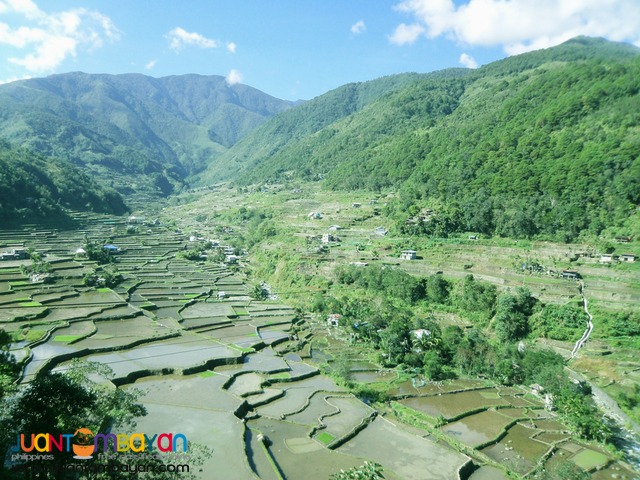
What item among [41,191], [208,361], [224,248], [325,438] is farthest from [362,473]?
[41,191]

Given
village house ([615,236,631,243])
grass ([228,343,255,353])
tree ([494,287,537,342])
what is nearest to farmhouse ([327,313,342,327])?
grass ([228,343,255,353])

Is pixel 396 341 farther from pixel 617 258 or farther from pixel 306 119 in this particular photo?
pixel 306 119

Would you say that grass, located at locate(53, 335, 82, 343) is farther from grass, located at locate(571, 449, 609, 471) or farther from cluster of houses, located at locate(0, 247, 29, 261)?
grass, located at locate(571, 449, 609, 471)

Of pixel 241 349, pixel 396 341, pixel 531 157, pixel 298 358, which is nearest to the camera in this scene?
pixel 241 349

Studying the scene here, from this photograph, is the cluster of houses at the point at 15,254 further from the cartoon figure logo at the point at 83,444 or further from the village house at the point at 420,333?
the village house at the point at 420,333

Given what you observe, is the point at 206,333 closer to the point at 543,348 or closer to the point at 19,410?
the point at 19,410
